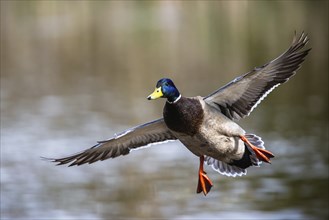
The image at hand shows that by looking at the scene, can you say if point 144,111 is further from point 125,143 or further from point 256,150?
point 256,150

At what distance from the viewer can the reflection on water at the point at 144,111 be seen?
75.3ft

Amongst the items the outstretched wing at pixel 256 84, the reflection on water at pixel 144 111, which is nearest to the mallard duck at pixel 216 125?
the outstretched wing at pixel 256 84

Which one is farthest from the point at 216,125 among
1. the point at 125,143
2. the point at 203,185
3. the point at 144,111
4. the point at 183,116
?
the point at 144,111

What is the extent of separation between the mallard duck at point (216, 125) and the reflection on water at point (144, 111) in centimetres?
1201

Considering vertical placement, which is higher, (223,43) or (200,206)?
(223,43)

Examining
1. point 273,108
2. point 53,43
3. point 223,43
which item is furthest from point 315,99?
point 53,43

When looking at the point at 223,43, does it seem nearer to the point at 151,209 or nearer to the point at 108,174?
the point at 108,174

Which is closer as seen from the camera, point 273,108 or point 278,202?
point 278,202

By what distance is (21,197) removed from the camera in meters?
23.6

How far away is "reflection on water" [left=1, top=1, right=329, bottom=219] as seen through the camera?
22.9 metres

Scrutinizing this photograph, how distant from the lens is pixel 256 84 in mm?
9180

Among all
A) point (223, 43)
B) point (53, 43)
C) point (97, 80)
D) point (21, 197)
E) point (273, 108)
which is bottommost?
point (21, 197)

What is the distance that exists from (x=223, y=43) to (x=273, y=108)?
21.0 m

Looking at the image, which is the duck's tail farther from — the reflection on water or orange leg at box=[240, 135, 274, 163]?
the reflection on water
